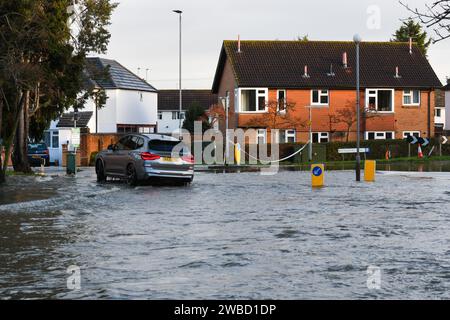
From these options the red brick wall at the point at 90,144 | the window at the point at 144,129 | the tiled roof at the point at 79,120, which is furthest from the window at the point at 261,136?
the window at the point at 144,129

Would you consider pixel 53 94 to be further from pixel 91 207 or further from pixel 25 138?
pixel 91 207

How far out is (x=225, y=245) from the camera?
41.3ft

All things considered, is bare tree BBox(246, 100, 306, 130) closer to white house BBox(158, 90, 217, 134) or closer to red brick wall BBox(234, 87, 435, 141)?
red brick wall BBox(234, 87, 435, 141)

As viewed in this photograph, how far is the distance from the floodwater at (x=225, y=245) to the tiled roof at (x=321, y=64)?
128ft

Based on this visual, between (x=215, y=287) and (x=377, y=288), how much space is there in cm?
176

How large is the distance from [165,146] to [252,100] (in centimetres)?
3413

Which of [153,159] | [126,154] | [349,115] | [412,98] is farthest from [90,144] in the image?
[153,159]

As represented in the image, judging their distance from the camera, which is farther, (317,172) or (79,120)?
(79,120)

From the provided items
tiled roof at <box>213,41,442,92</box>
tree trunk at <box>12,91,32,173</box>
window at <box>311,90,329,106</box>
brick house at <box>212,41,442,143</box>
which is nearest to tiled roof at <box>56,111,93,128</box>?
tiled roof at <box>213,41,442,92</box>

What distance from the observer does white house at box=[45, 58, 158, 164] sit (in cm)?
7169

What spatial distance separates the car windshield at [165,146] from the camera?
27.6 meters

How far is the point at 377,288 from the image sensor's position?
896cm

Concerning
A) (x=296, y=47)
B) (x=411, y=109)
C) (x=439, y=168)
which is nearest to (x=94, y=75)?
(x=439, y=168)

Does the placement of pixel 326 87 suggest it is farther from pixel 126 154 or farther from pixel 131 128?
pixel 126 154
